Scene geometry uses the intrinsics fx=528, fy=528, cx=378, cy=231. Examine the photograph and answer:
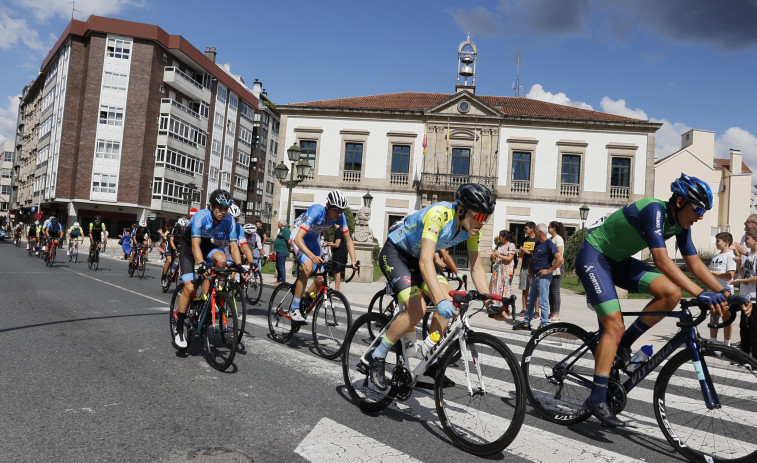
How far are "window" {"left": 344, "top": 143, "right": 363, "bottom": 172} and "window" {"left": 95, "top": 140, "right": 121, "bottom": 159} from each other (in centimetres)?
2559

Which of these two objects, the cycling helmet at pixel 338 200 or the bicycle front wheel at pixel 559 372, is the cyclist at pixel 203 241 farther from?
the bicycle front wheel at pixel 559 372

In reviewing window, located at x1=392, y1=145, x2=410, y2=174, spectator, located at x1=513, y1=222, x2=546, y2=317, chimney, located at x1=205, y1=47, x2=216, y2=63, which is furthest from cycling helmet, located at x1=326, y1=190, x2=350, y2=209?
chimney, located at x1=205, y1=47, x2=216, y2=63

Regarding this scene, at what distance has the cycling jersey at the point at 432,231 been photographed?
3865mm

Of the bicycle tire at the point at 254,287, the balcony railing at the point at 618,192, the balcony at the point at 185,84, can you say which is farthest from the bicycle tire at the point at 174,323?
the balcony at the point at 185,84

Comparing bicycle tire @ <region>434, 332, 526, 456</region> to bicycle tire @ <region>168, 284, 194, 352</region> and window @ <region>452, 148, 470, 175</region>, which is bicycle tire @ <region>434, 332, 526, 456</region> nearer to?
bicycle tire @ <region>168, 284, 194, 352</region>

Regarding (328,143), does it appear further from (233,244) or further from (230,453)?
(230,453)

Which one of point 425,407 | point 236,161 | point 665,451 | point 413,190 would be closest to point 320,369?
point 425,407

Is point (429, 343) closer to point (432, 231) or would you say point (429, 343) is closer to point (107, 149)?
point (432, 231)

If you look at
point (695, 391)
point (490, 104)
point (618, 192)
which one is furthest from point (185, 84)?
point (695, 391)

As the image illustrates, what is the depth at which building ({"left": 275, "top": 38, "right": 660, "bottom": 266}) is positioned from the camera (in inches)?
1382

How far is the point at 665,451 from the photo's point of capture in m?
3.71

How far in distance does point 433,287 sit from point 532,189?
33525mm

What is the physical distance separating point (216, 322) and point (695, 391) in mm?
4343

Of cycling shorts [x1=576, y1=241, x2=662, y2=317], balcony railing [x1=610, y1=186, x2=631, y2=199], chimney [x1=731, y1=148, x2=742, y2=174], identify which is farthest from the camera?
chimney [x1=731, y1=148, x2=742, y2=174]
